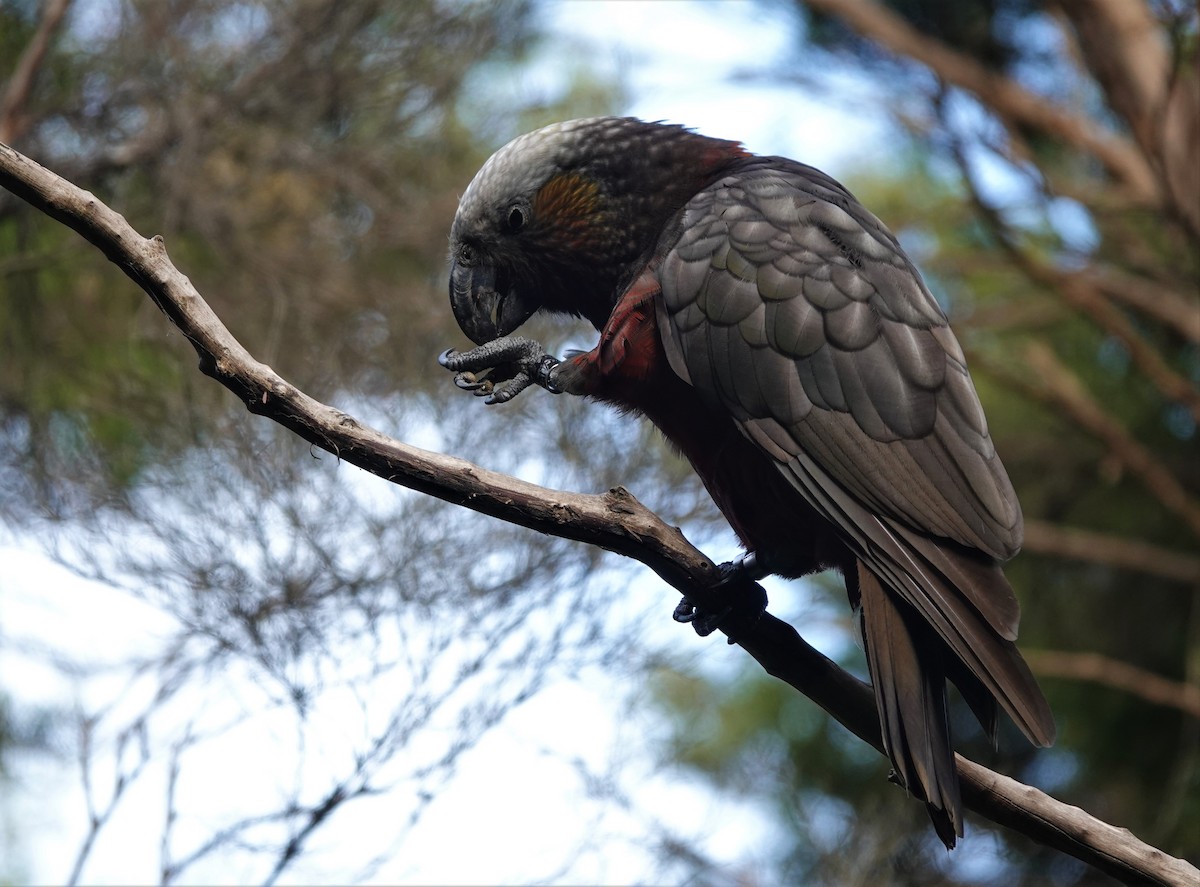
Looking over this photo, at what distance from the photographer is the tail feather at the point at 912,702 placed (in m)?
2.55

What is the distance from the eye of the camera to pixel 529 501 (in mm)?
2527

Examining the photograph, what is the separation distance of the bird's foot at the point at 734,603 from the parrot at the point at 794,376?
5 centimetres

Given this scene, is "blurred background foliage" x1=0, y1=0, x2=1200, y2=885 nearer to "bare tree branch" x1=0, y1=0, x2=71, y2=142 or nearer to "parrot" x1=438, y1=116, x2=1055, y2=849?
"bare tree branch" x1=0, y1=0, x2=71, y2=142

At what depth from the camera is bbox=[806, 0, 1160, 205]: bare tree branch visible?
6.71 metres

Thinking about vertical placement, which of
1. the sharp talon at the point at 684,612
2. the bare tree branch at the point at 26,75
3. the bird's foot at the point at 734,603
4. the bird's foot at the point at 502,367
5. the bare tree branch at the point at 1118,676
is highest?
the bare tree branch at the point at 26,75

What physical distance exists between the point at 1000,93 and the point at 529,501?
17.5ft

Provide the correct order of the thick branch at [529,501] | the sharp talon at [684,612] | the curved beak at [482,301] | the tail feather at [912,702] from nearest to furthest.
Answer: the thick branch at [529,501]
the tail feather at [912,702]
the sharp talon at [684,612]
the curved beak at [482,301]

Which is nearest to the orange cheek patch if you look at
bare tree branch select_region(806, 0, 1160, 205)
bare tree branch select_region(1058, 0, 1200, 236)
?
bare tree branch select_region(1058, 0, 1200, 236)

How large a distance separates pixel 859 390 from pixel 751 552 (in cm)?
54

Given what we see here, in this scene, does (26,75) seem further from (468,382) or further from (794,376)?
(794,376)

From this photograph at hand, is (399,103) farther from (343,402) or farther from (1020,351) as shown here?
(1020,351)

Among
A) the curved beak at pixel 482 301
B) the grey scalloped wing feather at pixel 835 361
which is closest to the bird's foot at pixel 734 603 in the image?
the grey scalloped wing feather at pixel 835 361

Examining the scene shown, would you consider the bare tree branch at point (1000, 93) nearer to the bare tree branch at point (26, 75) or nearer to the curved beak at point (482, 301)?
the curved beak at point (482, 301)

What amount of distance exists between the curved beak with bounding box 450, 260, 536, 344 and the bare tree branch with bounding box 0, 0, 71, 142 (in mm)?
1974
